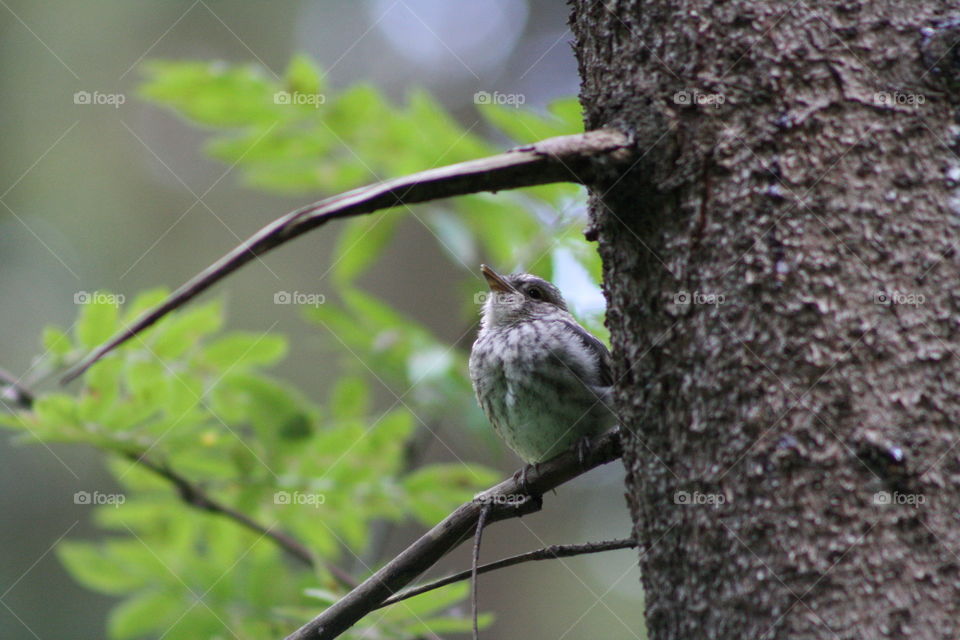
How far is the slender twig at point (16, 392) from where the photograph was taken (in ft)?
12.1

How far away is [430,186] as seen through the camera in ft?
5.07

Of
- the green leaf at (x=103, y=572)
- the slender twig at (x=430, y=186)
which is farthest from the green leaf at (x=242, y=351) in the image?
the slender twig at (x=430, y=186)

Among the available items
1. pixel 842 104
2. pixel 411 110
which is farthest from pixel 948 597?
pixel 411 110

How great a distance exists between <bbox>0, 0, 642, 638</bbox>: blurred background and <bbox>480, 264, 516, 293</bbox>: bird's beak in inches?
126

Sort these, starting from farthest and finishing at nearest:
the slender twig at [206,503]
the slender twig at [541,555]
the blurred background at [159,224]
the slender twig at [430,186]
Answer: the blurred background at [159,224] < the slender twig at [206,503] < the slender twig at [541,555] < the slender twig at [430,186]

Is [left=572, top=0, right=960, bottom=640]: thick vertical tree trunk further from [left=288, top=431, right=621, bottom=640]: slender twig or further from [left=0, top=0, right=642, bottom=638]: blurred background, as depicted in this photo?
[left=0, top=0, right=642, bottom=638]: blurred background

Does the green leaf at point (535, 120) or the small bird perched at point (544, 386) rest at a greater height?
the green leaf at point (535, 120)

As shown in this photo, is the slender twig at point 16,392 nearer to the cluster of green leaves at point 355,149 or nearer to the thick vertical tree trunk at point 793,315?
the cluster of green leaves at point 355,149

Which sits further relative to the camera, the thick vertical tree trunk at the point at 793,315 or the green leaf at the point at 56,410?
the green leaf at the point at 56,410

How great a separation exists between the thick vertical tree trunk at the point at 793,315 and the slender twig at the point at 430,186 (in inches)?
4.5

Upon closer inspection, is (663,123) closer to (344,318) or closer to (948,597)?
(948,597)

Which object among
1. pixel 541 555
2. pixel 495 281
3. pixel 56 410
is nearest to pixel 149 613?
pixel 56 410

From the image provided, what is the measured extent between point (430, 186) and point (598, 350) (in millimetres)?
2844

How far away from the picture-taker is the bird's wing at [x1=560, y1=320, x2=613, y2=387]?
414cm
